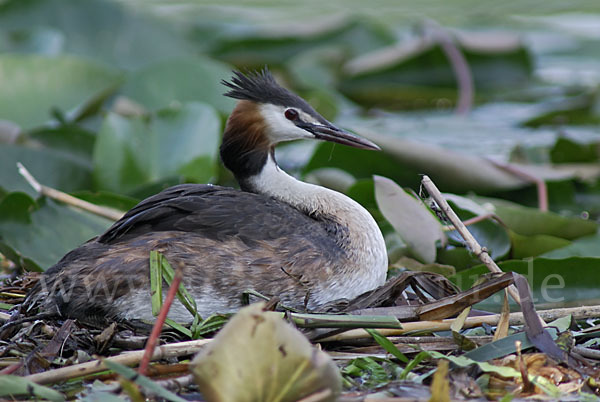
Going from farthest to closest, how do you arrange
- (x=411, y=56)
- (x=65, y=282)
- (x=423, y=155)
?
(x=411, y=56) → (x=423, y=155) → (x=65, y=282)

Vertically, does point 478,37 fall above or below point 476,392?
above

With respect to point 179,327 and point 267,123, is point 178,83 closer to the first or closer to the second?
point 267,123

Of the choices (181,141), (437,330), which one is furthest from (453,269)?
(181,141)

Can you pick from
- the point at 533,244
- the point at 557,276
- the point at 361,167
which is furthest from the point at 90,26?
the point at 557,276

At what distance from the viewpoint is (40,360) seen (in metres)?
3.29

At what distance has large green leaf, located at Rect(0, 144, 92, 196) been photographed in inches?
233

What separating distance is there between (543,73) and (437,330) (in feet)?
27.8

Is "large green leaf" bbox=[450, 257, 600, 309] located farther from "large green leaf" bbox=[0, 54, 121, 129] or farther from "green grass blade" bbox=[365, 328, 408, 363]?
"large green leaf" bbox=[0, 54, 121, 129]

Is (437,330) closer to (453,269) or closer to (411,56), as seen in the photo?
(453,269)

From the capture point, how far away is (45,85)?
289 inches

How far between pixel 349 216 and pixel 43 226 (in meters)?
1.76

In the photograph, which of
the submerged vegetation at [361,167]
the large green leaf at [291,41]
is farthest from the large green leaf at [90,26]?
the large green leaf at [291,41]

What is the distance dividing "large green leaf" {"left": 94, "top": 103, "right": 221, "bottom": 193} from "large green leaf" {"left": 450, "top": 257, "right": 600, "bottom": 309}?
223cm

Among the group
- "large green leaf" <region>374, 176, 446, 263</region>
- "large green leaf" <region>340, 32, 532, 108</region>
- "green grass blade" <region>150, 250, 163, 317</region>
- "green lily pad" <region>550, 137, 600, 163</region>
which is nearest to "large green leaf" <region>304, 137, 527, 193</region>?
"green lily pad" <region>550, 137, 600, 163</region>
